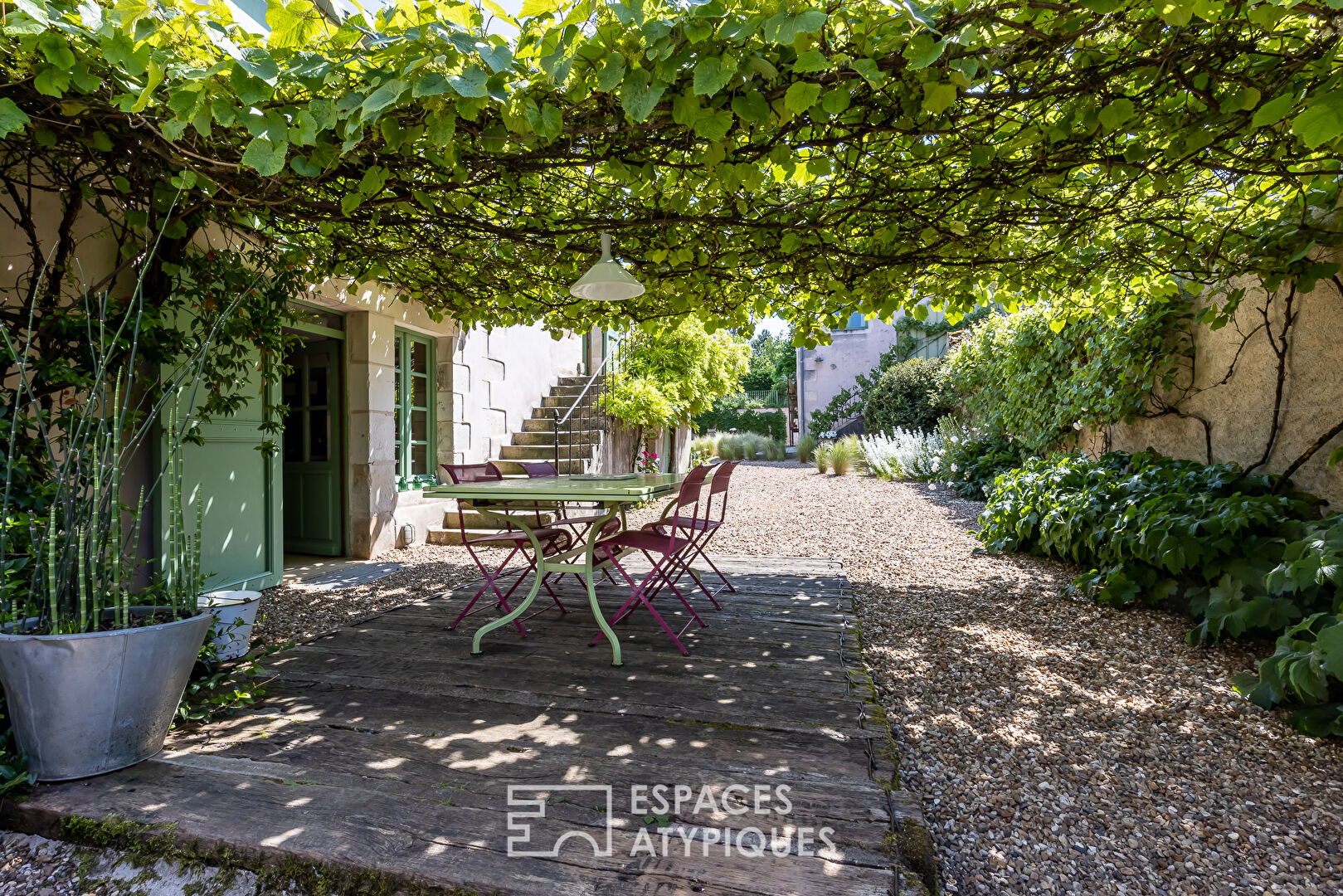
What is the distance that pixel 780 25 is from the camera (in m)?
1.55

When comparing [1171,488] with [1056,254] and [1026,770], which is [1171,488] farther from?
[1026,770]

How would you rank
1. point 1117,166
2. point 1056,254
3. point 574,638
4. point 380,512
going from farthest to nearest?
point 380,512 → point 1056,254 → point 574,638 → point 1117,166

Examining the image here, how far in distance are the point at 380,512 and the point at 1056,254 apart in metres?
4.96

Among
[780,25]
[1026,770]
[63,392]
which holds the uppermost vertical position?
[780,25]

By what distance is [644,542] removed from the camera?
119 inches

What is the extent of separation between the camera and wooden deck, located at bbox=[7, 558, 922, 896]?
139 cm

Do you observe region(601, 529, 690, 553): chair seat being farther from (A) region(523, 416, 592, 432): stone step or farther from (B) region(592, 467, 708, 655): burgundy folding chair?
(A) region(523, 416, 592, 432): stone step

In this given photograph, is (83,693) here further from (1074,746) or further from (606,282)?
(1074,746)

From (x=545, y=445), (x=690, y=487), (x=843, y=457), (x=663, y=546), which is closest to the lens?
(x=690, y=487)

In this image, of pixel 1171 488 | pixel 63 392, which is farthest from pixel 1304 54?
pixel 63 392

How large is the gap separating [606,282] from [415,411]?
351 cm

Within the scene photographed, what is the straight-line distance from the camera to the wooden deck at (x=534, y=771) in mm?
1387

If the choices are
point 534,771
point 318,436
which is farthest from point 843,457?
point 534,771

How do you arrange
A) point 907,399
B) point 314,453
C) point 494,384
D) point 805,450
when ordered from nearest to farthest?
point 314,453 < point 494,384 < point 907,399 < point 805,450
